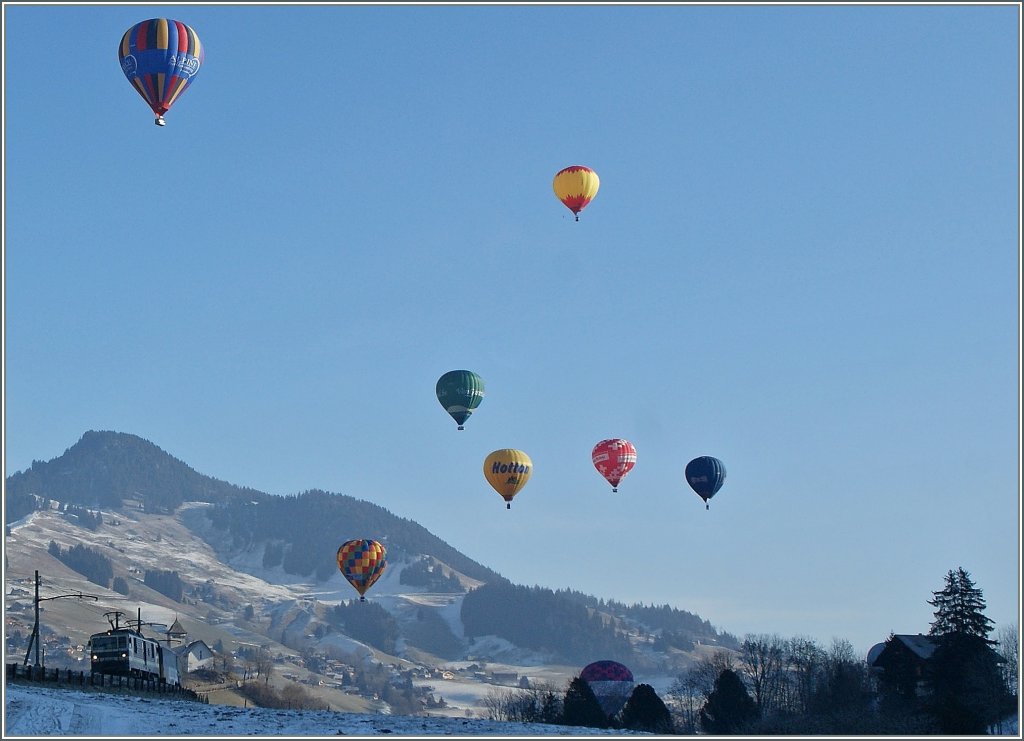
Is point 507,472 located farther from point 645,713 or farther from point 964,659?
point 964,659

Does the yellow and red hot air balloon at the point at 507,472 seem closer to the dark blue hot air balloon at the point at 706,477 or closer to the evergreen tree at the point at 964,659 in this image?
the dark blue hot air balloon at the point at 706,477

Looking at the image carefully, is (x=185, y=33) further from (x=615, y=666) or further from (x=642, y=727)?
(x=615, y=666)

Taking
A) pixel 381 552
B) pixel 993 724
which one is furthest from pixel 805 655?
pixel 993 724

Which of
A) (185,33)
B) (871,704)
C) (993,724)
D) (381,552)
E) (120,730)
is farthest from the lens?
(381,552)

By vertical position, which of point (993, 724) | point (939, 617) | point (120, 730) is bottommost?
point (120, 730)

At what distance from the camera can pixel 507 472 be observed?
349ft

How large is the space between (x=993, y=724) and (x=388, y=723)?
33197mm

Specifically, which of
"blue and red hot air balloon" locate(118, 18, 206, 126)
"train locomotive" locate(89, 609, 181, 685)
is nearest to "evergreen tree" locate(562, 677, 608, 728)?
"train locomotive" locate(89, 609, 181, 685)

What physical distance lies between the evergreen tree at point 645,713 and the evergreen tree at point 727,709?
281 centimetres

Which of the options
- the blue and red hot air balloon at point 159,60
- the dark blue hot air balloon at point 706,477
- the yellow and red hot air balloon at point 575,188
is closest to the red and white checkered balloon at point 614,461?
the dark blue hot air balloon at point 706,477

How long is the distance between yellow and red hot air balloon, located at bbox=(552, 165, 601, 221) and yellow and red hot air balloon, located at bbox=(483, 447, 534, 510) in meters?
20.6

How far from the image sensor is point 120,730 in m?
52.1

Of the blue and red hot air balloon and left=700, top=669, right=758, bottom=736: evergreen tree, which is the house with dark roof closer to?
left=700, top=669, right=758, bottom=736: evergreen tree

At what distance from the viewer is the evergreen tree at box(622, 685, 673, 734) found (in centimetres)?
9259
